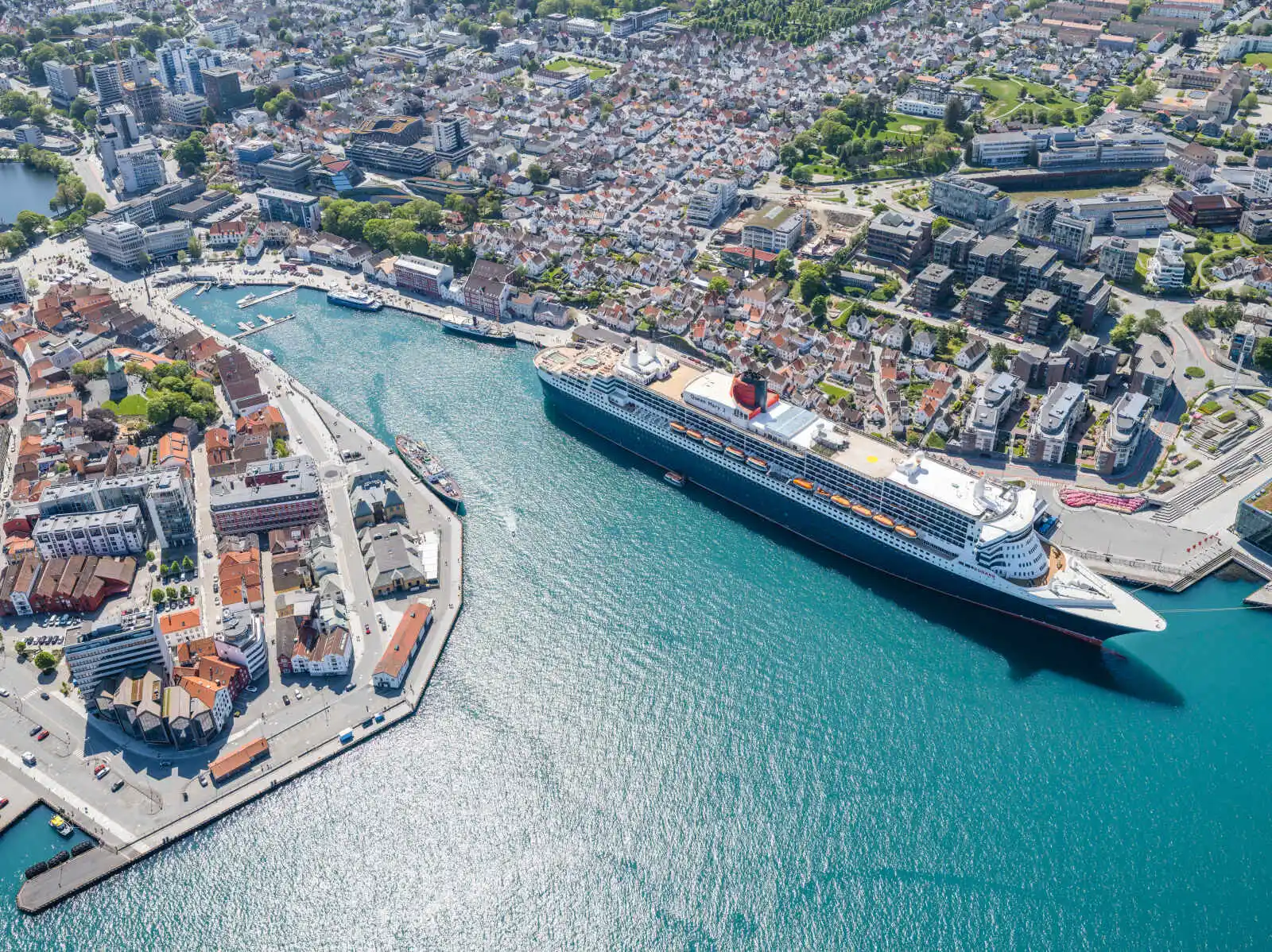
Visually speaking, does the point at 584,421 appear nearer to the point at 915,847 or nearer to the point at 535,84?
the point at 915,847

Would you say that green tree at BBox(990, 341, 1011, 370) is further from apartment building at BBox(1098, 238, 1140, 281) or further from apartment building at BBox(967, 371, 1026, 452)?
apartment building at BBox(1098, 238, 1140, 281)

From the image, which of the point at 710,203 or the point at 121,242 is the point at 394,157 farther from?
the point at 710,203

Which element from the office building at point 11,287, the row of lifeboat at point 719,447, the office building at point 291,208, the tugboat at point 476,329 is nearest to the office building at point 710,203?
the tugboat at point 476,329

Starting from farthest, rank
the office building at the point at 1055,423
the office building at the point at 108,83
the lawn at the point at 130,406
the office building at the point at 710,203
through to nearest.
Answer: the office building at the point at 108,83 < the office building at the point at 710,203 < the lawn at the point at 130,406 < the office building at the point at 1055,423

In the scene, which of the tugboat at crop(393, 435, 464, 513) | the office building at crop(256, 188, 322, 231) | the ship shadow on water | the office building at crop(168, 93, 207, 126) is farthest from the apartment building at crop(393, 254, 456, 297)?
the office building at crop(168, 93, 207, 126)

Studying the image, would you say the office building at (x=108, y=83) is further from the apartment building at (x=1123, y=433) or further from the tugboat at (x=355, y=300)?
the apartment building at (x=1123, y=433)

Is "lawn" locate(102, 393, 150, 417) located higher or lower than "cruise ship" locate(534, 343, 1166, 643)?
lower

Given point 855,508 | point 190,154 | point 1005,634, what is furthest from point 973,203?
point 190,154
